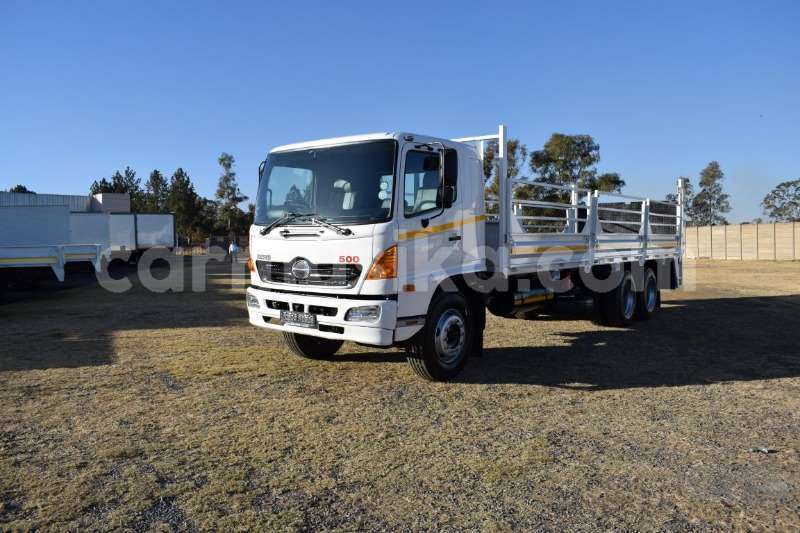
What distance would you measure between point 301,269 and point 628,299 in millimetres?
7190

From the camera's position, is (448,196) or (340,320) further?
(448,196)

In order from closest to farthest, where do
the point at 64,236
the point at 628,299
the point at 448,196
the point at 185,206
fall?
the point at 448,196 → the point at 628,299 → the point at 64,236 → the point at 185,206

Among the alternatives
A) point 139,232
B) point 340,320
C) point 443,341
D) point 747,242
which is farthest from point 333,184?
point 747,242

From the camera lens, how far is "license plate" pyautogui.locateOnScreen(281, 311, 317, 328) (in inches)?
240

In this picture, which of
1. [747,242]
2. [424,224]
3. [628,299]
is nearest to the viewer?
[424,224]

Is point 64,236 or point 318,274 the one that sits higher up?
point 64,236

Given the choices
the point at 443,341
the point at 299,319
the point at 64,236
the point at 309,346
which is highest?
the point at 64,236

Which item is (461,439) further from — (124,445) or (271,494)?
(124,445)

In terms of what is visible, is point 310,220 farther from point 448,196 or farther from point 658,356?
point 658,356

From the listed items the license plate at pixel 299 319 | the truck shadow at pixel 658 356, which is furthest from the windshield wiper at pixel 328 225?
the truck shadow at pixel 658 356

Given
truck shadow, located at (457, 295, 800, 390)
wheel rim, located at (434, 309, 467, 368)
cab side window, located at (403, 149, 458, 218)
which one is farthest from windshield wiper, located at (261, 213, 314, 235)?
truck shadow, located at (457, 295, 800, 390)

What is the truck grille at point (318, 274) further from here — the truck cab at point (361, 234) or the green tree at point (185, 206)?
the green tree at point (185, 206)

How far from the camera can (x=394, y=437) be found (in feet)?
15.7

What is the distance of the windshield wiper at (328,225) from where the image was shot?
579cm
